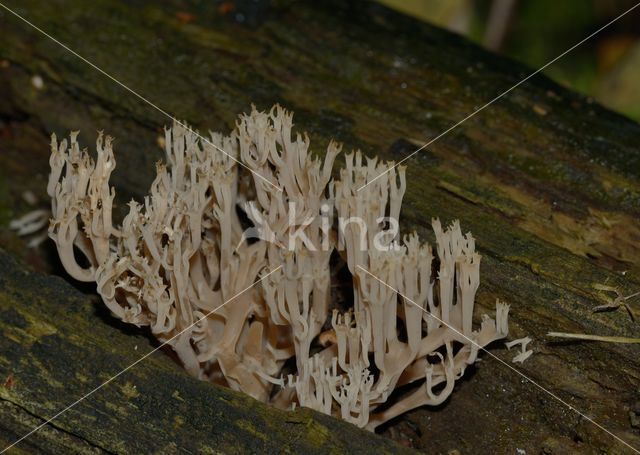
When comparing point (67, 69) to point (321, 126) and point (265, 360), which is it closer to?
point (321, 126)

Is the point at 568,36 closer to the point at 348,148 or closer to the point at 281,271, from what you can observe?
the point at 348,148

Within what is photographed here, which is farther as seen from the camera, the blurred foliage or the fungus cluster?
the blurred foliage

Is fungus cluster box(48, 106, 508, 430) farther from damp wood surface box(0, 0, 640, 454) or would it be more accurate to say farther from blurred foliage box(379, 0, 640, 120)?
blurred foliage box(379, 0, 640, 120)

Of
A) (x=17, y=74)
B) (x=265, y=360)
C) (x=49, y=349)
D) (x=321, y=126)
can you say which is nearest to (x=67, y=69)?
(x=17, y=74)

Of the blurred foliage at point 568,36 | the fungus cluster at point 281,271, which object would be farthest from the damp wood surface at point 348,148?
the blurred foliage at point 568,36

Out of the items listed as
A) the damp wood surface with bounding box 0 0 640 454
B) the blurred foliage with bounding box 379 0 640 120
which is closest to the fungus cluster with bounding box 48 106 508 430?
the damp wood surface with bounding box 0 0 640 454
